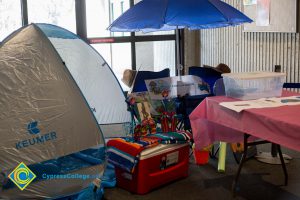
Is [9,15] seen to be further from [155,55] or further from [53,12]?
[155,55]

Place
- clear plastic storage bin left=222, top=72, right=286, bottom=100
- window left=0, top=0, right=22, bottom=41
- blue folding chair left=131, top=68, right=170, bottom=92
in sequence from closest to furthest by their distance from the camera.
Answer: clear plastic storage bin left=222, top=72, right=286, bottom=100, blue folding chair left=131, top=68, right=170, bottom=92, window left=0, top=0, right=22, bottom=41

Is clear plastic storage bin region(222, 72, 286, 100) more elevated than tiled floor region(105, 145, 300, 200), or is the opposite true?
clear plastic storage bin region(222, 72, 286, 100)

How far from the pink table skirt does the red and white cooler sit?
19 cm

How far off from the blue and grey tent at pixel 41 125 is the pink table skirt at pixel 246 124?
2.64ft

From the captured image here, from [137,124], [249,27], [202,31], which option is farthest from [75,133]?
[202,31]

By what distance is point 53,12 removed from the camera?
19.4ft

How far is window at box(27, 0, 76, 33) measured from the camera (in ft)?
18.8

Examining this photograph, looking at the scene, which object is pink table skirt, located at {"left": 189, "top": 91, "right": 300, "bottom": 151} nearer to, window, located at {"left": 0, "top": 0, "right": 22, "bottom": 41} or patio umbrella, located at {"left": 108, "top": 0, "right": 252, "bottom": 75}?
patio umbrella, located at {"left": 108, "top": 0, "right": 252, "bottom": 75}

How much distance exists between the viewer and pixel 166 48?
660 centimetres

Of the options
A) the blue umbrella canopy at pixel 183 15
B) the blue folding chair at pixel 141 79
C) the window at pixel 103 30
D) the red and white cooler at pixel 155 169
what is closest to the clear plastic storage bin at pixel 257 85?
the red and white cooler at pixel 155 169

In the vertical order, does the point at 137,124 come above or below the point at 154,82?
below

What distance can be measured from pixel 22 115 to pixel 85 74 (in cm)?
150

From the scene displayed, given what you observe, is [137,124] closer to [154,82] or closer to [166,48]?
[154,82]

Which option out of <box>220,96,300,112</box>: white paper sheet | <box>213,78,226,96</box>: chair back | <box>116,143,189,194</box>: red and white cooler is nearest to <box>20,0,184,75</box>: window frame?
<box>213,78,226,96</box>: chair back
